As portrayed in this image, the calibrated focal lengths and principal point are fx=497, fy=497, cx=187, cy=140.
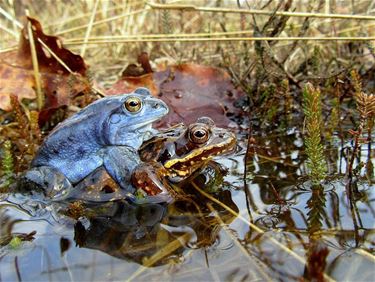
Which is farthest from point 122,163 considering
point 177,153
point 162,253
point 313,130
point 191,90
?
point 191,90

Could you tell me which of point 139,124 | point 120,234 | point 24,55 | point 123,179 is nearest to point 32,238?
point 120,234

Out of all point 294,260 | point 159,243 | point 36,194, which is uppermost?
point 294,260

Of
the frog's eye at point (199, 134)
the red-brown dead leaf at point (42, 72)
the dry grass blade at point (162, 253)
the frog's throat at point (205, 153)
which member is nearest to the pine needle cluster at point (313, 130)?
the frog's throat at point (205, 153)

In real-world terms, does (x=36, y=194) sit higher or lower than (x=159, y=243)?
lower

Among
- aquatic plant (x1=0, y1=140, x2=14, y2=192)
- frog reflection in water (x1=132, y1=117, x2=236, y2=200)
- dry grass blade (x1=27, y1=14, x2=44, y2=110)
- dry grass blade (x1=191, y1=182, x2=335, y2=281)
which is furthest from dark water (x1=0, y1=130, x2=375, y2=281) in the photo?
dry grass blade (x1=27, y1=14, x2=44, y2=110)

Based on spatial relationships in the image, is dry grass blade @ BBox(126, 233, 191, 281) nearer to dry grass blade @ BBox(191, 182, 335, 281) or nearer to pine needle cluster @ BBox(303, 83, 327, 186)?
dry grass blade @ BBox(191, 182, 335, 281)

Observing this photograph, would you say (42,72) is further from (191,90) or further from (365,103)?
(365,103)

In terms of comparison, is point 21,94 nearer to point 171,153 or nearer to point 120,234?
point 171,153
